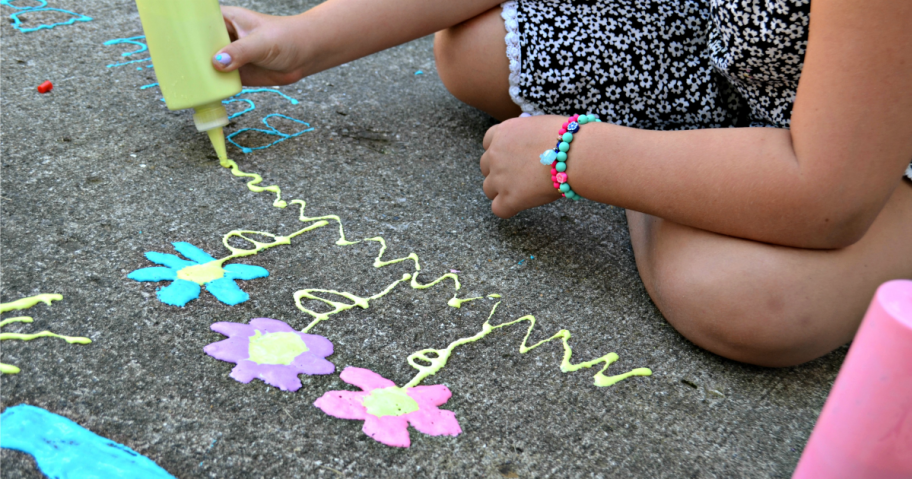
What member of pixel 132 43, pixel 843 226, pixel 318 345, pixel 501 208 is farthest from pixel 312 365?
pixel 132 43

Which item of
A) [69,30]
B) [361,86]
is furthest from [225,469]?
[69,30]

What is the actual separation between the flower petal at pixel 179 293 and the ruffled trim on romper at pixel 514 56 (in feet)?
1.89

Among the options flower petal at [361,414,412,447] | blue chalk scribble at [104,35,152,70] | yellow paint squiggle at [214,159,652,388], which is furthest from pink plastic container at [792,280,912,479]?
blue chalk scribble at [104,35,152,70]

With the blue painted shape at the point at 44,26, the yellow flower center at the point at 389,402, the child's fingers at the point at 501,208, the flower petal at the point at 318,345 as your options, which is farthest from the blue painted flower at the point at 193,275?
the blue painted shape at the point at 44,26

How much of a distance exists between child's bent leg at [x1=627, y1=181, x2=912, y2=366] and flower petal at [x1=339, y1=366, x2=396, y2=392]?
1.22 ft

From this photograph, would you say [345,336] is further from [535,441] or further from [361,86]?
[361,86]

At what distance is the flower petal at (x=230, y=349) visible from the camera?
2.35 feet

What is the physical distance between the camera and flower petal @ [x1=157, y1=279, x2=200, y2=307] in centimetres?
78

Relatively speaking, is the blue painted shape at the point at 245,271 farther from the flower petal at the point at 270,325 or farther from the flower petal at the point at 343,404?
the flower petal at the point at 343,404

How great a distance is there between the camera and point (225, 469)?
1.97 feet

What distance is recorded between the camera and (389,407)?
0.68 m

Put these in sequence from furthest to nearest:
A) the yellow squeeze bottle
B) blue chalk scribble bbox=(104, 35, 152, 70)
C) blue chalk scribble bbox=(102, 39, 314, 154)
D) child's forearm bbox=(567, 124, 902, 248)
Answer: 1. blue chalk scribble bbox=(104, 35, 152, 70)
2. blue chalk scribble bbox=(102, 39, 314, 154)
3. the yellow squeeze bottle
4. child's forearm bbox=(567, 124, 902, 248)

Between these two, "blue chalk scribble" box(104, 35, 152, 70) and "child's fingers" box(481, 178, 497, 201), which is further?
"blue chalk scribble" box(104, 35, 152, 70)

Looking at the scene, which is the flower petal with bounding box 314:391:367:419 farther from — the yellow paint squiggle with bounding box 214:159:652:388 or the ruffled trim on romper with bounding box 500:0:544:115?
the ruffled trim on romper with bounding box 500:0:544:115
